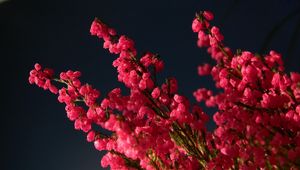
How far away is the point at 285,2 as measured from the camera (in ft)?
5.47

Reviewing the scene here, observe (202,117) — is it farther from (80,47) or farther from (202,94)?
(80,47)

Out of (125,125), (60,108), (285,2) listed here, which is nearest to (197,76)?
(285,2)

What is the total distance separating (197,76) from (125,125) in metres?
0.96

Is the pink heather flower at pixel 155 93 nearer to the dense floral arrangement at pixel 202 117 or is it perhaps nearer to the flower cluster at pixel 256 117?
the dense floral arrangement at pixel 202 117

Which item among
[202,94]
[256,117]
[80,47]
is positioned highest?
[80,47]

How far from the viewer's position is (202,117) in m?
0.95

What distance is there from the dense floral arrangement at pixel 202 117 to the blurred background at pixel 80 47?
0.69 metres

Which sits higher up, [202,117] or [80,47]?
[80,47]

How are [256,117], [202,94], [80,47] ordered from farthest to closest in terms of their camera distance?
[80,47], [202,94], [256,117]

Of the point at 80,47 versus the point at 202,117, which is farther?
the point at 80,47

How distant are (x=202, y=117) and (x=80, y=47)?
906mm

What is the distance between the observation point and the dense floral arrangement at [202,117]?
87cm

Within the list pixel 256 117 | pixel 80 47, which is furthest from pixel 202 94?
pixel 256 117

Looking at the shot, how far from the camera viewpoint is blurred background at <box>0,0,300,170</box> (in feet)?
5.47
